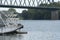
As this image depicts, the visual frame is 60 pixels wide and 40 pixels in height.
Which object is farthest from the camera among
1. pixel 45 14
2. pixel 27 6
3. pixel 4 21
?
pixel 45 14

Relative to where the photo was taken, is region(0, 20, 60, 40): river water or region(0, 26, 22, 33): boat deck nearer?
region(0, 20, 60, 40): river water

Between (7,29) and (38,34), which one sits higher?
(7,29)

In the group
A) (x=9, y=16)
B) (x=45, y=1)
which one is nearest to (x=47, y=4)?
(x=45, y=1)

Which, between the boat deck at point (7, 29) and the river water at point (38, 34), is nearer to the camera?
the river water at point (38, 34)

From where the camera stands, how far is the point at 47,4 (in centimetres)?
4878

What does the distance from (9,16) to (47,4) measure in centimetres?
1316

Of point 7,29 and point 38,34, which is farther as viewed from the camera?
point 7,29

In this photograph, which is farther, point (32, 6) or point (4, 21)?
point (4, 21)

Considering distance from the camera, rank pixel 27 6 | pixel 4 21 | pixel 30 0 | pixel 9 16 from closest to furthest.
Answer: pixel 27 6 → pixel 30 0 → pixel 4 21 → pixel 9 16

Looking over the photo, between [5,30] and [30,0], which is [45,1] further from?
[5,30]

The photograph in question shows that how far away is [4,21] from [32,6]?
11.9m

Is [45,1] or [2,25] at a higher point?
[45,1]

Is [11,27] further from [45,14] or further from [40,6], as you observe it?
[45,14]

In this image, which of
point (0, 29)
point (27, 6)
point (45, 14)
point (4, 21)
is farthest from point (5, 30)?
point (45, 14)
